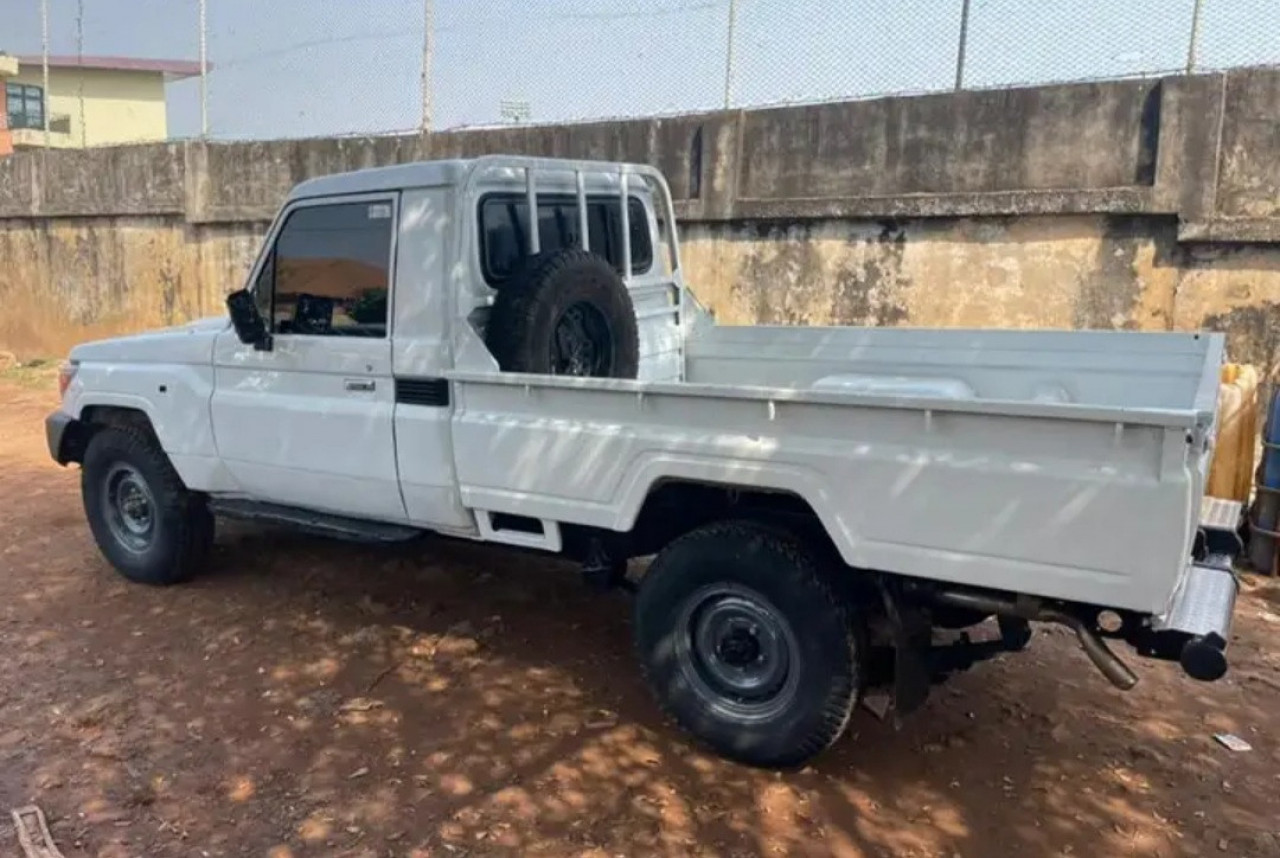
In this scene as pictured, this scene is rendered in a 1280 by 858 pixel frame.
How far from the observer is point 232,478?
209 inches

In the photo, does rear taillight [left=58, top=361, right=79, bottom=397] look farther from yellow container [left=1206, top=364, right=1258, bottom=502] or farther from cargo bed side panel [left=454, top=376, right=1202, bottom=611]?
yellow container [left=1206, top=364, right=1258, bottom=502]

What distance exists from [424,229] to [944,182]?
497 cm

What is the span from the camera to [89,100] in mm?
31719

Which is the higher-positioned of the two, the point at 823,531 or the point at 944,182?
the point at 944,182

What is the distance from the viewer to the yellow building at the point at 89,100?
2877 cm

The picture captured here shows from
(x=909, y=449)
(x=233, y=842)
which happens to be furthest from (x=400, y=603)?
(x=909, y=449)

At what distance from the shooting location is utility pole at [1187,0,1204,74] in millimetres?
7535

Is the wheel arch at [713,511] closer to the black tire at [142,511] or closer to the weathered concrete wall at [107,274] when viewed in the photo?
the black tire at [142,511]

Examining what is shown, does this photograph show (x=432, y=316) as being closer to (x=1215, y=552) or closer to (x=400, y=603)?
(x=400, y=603)

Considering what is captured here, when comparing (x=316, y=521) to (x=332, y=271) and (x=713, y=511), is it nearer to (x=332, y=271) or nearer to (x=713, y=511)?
(x=332, y=271)

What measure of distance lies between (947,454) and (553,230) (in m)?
2.34

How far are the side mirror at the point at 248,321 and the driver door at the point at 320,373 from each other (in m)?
0.05

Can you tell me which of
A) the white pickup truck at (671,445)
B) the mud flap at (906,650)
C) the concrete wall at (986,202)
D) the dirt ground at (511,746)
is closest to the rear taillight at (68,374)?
the white pickup truck at (671,445)

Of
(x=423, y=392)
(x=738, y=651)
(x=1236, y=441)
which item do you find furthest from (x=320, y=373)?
(x=1236, y=441)
